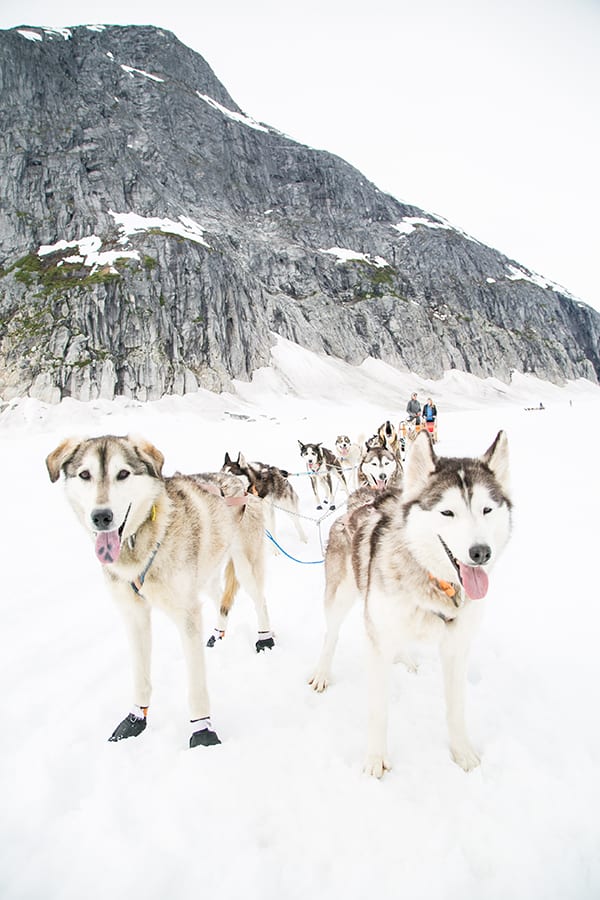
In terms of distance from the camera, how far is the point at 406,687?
298cm

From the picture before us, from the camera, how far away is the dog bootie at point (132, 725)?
2660 millimetres

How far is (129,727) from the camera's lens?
2689 millimetres

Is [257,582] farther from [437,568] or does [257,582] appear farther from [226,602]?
[437,568]

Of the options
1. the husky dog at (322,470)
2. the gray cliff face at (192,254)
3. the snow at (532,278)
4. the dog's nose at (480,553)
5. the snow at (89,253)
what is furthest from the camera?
the snow at (532,278)

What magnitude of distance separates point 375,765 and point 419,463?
5.43ft

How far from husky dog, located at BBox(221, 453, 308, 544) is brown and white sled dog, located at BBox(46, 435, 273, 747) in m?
2.81

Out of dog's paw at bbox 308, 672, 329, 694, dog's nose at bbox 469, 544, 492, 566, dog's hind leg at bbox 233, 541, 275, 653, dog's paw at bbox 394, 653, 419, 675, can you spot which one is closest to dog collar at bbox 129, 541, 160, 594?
dog's hind leg at bbox 233, 541, 275, 653

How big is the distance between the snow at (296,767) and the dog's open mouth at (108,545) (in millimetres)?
1219

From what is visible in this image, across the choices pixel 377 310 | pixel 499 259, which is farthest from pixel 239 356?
pixel 499 259

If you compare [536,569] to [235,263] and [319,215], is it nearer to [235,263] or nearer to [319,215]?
[235,263]

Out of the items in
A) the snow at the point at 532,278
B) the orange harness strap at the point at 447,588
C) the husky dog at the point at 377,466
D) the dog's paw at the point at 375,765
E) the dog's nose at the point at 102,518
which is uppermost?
the snow at the point at 532,278

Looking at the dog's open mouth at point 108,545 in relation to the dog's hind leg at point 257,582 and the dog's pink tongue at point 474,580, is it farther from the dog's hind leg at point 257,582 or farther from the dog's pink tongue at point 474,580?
the dog's pink tongue at point 474,580

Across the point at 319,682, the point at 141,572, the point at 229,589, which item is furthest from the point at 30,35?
the point at 319,682

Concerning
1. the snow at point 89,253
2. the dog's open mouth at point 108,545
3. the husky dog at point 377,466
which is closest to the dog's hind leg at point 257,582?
the dog's open mouth at point 108,545
